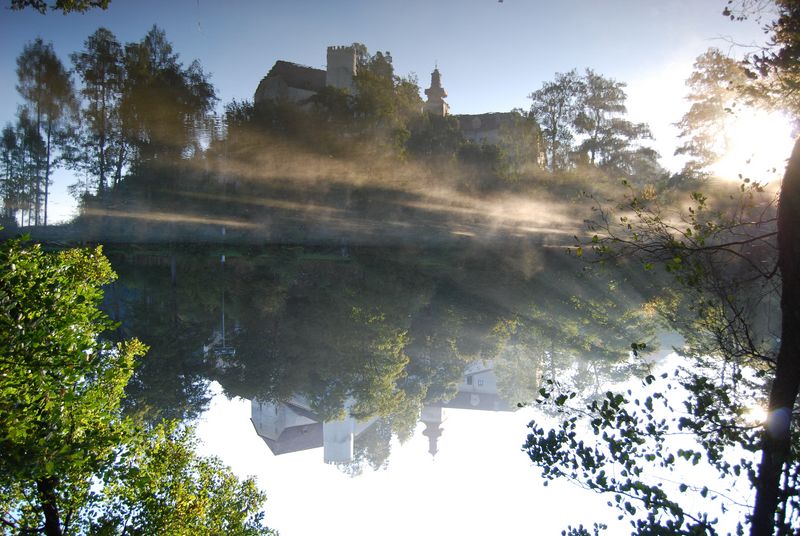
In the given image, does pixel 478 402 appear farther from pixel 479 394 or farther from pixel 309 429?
pixel 309 429

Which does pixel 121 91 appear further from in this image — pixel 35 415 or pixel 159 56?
pixel 35 415

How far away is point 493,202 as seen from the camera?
49.2 metres

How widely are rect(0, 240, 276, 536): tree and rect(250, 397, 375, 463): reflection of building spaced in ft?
107

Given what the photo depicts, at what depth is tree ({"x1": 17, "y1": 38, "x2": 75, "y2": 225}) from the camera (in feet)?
146

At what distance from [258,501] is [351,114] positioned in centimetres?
3768

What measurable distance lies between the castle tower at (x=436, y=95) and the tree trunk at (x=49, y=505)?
88.0 metres

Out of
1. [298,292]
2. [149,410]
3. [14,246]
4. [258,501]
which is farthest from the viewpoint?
[298,292]

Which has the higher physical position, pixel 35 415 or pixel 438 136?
pixel 438 136

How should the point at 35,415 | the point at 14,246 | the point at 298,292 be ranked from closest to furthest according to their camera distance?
the point at 35,415 < the point at 14,246 < the point at 298,292

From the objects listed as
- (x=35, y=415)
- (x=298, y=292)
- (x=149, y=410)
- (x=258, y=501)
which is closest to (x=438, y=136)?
(x=298, y=292)

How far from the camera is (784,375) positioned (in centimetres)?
530

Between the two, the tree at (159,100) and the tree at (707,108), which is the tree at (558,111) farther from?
the tree at (159,100)

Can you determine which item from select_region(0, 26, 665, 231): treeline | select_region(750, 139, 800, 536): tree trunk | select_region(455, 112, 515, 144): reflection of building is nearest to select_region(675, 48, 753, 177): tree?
select_region(0, 26, 665, 231): treeline

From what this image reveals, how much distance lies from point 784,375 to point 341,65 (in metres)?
74.6
